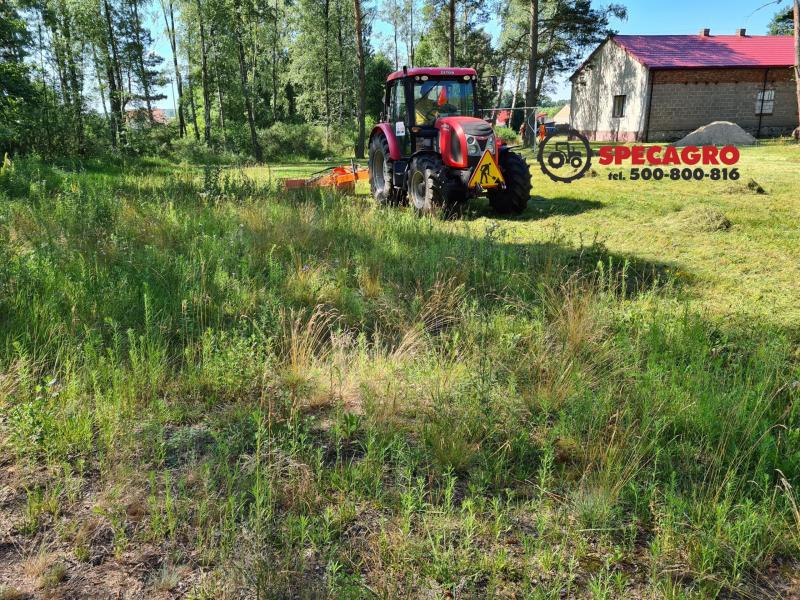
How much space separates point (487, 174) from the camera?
28.1ft

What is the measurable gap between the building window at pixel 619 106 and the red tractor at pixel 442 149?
22068 mm

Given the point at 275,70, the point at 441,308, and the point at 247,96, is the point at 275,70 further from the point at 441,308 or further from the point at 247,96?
the point at 441,308

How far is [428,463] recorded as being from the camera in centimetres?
273

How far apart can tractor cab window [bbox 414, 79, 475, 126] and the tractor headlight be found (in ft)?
4.10

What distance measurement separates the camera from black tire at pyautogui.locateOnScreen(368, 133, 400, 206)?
10.1 m

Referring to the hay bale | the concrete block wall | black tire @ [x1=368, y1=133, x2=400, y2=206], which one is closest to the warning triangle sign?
black tire @ [x1=368, y1=133, x2=400, y2=206]

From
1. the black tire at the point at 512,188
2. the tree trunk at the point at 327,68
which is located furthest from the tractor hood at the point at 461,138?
the tree trunk at the point at 327,68

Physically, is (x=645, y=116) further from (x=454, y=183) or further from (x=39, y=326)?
(x=39, y=326)

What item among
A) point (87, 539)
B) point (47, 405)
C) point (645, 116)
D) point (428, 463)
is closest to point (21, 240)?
point (47, 405)

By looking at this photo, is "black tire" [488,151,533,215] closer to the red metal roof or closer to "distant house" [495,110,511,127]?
"distant house" [495,110,511,127]

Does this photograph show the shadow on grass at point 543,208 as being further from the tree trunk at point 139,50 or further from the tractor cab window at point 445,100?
the tree trunk at point 139,50

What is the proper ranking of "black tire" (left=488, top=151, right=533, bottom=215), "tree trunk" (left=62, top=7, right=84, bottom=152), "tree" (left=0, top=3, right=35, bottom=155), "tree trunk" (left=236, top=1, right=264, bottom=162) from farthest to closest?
"tree trunk" (left=236, top=1, right=264, bottom=162) → "tree trunk" (left=62, top=7, right=84, bottom=152) → "tree" (left=0, top=3, right=35, bottom=155) → "black tire" (left=488, top=151, right=533, bottom=215)

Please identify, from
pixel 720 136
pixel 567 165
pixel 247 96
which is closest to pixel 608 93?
pixel 720 136

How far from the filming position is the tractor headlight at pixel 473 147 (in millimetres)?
8469
